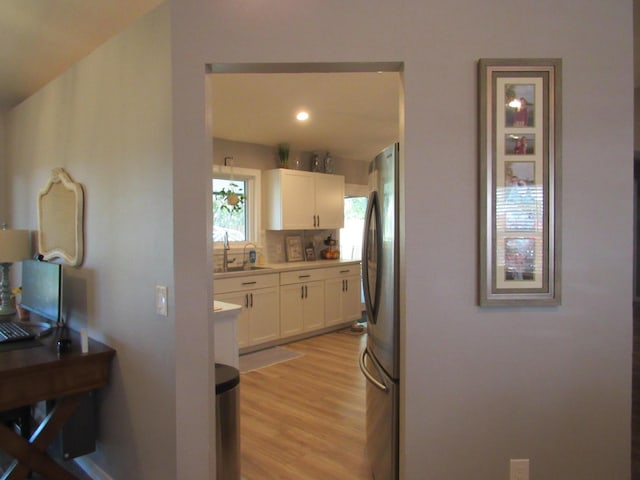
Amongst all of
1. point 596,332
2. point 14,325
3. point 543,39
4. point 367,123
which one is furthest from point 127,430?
point 367,123

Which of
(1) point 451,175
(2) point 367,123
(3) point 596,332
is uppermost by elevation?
(2) point 367,123

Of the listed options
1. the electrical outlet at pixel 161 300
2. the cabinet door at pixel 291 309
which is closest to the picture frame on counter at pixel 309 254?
the cabinet door at pixel 291 309

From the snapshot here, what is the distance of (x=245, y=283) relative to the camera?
14.5 feet

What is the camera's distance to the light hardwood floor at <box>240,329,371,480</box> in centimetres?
237

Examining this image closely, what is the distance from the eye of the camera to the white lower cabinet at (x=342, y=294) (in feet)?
17.7

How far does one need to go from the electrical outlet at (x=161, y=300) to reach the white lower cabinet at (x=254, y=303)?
2.46 meters

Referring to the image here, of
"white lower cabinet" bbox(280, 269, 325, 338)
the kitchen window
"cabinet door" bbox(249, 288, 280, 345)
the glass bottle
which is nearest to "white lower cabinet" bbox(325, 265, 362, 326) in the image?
"white lower cabinet" bbox(280, 269, 325, 338)

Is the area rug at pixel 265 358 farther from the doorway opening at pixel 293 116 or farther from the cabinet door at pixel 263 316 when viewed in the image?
the doorway opening at pixel 293 116

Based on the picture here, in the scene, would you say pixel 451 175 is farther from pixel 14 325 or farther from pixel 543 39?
pixel 14 325

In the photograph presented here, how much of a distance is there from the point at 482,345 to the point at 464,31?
4.02ft

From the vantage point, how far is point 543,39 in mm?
1557

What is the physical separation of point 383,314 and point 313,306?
128 inches

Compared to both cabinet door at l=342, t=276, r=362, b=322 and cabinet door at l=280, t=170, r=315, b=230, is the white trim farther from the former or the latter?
cabinet door at l=342, t=276, r=362, b=322

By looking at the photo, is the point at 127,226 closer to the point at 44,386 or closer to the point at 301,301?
the point at 44,386
